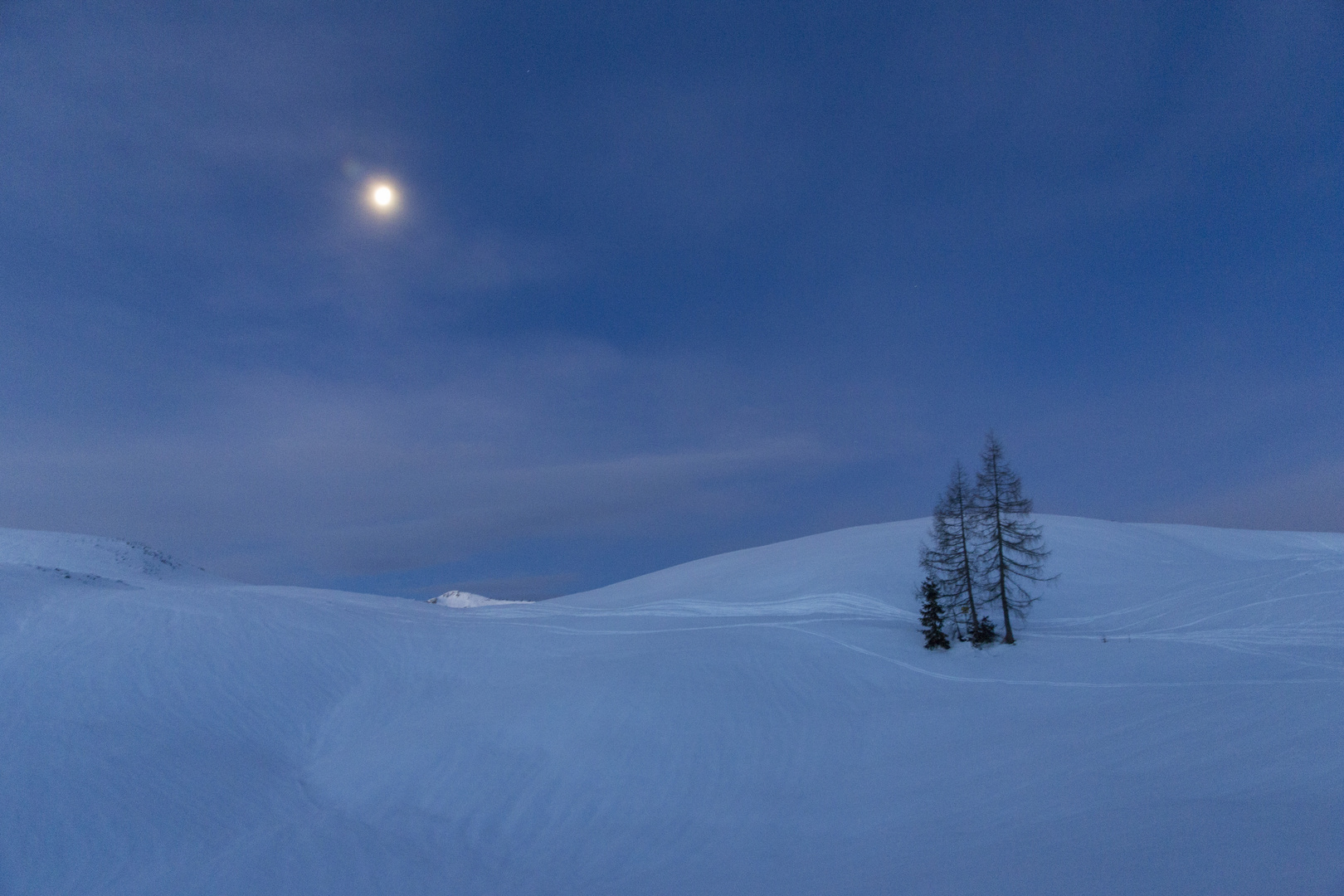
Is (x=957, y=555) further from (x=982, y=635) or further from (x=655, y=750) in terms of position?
(x=655, y=750)

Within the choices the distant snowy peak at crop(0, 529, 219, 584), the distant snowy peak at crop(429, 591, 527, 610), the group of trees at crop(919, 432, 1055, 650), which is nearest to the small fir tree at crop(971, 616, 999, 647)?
the group of trees at crop(919, 432, 1055, 650)

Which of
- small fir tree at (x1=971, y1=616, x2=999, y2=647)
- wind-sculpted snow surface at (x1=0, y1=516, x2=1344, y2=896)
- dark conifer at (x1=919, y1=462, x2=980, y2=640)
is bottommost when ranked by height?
wind-sculpted snow surface at (x1=0, y1=516, x2=1344, y2=896)

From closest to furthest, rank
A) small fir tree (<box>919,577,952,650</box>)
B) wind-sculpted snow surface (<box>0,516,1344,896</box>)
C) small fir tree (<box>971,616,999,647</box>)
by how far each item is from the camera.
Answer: wind-sculpted snow surface (<box>0,516,1344,896</box>) < small fir tree (<box>919,577,952,650</box>) < small fir tree (<box>971,616,999,647</box>)

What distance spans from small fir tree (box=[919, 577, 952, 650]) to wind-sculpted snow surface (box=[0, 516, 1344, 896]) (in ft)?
1.58

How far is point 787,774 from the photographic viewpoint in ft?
43.3

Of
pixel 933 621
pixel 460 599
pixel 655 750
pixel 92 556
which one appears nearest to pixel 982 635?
pixel 933 621

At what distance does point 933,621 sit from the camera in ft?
70.8

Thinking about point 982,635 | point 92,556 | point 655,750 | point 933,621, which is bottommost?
point 655,750

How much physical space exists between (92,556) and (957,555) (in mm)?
41525

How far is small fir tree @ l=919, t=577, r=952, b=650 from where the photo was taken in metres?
21.2

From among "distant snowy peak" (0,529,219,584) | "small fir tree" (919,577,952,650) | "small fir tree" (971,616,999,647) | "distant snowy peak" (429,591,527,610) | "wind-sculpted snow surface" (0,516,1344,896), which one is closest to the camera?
"wind-sculpted snow surface" (0,516,1344,896)

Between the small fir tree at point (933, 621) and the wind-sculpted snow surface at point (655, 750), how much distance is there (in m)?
0.48

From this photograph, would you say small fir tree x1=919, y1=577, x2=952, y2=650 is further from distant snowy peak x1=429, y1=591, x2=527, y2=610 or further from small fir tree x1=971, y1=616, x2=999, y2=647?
distant snowy peak x1=429, y1=591, x2=527, y2=610

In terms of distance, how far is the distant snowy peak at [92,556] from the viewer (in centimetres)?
3055
